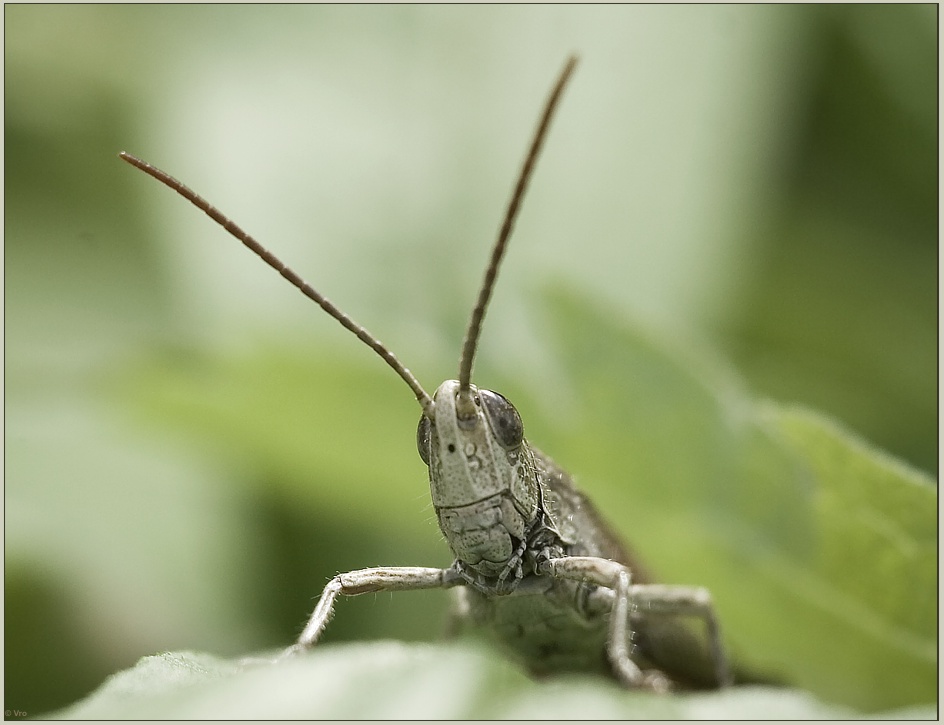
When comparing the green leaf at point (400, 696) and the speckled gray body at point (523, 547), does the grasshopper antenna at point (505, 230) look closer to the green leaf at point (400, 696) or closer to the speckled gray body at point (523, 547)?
the speckled gray body at point (523, 547)

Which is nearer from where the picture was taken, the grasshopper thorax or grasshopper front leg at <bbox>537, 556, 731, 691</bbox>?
grasshopper front leg at <bbox>537, 556, 731, 691</bbox>

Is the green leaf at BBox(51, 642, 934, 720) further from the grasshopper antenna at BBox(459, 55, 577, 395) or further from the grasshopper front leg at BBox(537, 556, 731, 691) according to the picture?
the grasshopper antenna at BBox(459, 55, 577, 395)

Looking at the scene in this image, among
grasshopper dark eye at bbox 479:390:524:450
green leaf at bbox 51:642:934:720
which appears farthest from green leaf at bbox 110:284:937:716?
green leaf at bbox 51:642:934:720

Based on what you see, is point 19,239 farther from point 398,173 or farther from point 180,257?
point 398,173

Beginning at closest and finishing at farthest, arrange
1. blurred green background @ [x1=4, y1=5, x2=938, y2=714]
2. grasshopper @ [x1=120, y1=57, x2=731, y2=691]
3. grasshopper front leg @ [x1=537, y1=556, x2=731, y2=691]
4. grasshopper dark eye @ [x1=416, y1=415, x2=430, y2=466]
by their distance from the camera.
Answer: grasshopper front leg @ [x1=537, y1=556, x2=731, y2=691], grasshopper @ [x1=120, y1=57, x2=731, y2=691], grasshopper dark eye @ [x1=416, y1=415, x2=430, y2=466], blurred green background @ [x1=4, y1=5, x2=938, y2=714]

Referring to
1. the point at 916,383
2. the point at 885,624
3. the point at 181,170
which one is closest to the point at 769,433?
the point at 885,624

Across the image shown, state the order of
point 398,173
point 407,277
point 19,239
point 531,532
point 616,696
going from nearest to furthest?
1. point 616,696
2. point 531,532
3. point 407,277
4. point 398,173
5. point 19,239

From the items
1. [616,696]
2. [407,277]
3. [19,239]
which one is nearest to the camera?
[616,696]
